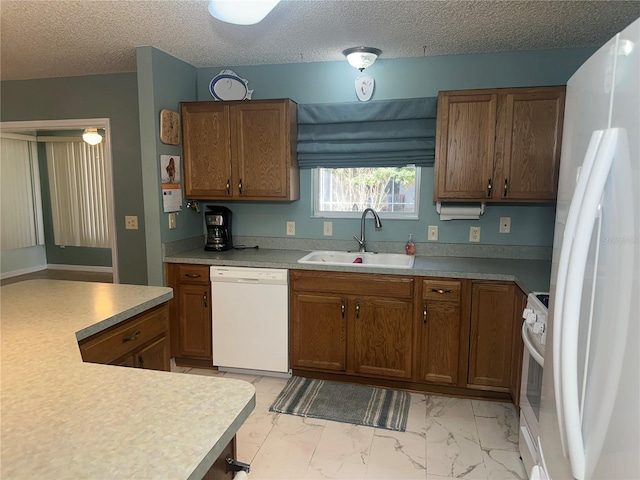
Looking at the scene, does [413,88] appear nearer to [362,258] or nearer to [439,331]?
[362,258]

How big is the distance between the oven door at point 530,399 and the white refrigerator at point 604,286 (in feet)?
2.23

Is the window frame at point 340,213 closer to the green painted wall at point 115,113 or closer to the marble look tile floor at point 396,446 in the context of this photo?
the marble look tile floor at point 396,446

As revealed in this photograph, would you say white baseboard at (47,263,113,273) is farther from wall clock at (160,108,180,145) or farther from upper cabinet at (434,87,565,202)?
upper cabinet at (434,87,565,202)

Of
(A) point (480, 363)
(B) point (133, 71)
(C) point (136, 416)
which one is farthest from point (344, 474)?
(B) point (133, 71)

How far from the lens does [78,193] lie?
248 inches

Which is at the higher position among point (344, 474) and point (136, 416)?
point (136, 416)

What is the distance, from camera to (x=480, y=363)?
8.93 ft

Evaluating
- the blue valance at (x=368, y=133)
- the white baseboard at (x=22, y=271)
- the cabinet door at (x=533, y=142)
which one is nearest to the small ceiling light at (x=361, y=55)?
the blue valance at (x=368, y=133)

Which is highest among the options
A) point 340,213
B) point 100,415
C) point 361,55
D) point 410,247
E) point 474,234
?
point 361,55

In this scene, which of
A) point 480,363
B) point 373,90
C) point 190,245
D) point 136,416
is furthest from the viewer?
point 190,245

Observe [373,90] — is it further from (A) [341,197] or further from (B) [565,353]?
(B) [565,353]

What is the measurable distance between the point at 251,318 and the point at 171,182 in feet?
3.99

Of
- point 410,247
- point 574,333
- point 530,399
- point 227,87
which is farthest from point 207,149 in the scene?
point 574,333

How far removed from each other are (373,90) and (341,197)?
88 centimetres
